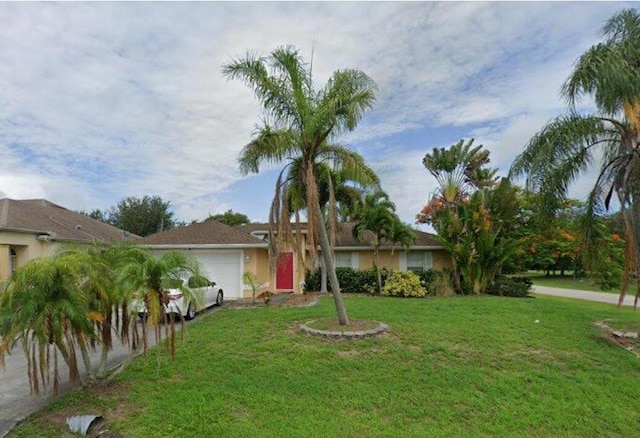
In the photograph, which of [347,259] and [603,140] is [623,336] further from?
[347,259]

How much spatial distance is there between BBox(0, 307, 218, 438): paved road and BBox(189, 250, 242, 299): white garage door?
881cm

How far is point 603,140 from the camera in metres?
9.79

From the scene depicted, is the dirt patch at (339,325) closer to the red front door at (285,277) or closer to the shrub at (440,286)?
the shrub at (440,286)

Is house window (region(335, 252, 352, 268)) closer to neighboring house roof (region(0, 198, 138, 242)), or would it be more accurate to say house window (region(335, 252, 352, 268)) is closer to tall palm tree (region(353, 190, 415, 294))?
tall palm tree (region(353, 190, 415, 294))

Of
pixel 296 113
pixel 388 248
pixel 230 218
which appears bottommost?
pixel 388 248

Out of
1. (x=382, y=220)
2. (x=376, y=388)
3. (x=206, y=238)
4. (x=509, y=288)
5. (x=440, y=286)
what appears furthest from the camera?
(x=509, y=288)

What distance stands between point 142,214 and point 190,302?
37207 mm

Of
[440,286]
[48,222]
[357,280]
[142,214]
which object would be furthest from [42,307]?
[142,214]

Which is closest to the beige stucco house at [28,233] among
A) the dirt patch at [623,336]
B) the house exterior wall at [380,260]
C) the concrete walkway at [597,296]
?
the house exterior wall at [380,260]

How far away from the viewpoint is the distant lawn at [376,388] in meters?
5.27

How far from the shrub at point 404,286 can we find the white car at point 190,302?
793 centimetres

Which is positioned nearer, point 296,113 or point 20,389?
point 20,389

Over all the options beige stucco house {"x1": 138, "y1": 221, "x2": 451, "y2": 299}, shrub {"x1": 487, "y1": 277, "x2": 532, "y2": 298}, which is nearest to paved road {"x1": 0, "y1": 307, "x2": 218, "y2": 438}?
beige stucco house {"x1": 138, "y1": 221, "x2": 451, "y2": 299}

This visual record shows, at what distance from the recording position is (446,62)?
1266 cm
